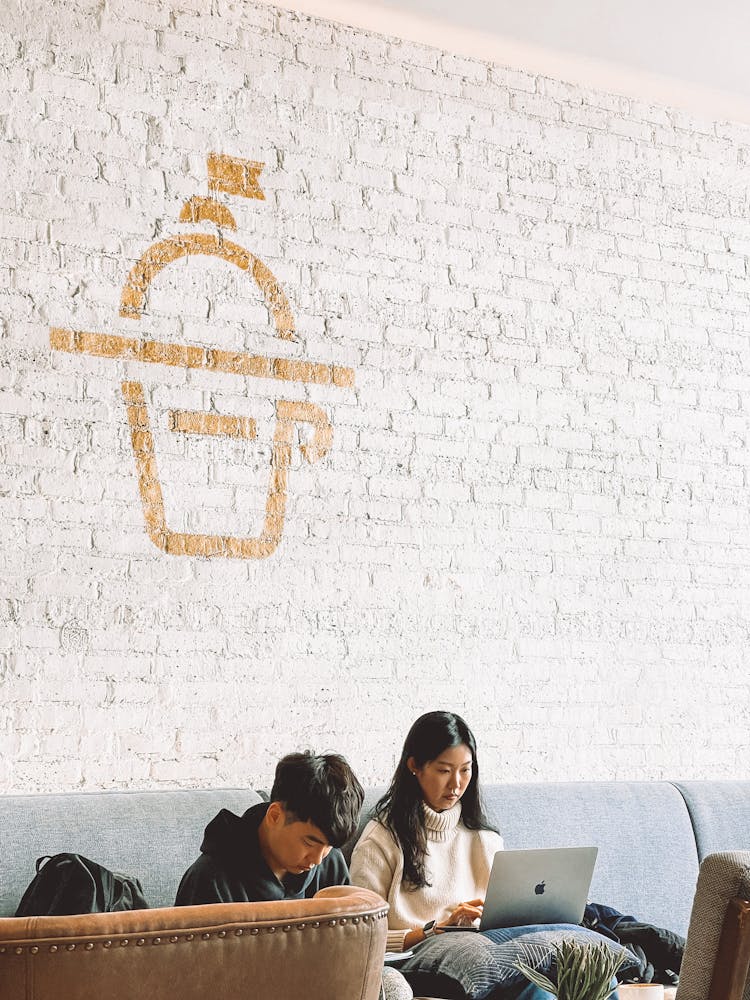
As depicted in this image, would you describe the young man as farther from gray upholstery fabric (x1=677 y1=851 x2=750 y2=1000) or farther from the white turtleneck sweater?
gray upholstery fabric (x1=677 y1=851 x2=750 y2=1000)

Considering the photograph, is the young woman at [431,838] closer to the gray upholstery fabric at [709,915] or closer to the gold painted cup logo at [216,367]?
the gold painted cup logo at [216,367]

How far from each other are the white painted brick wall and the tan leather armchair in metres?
1.94

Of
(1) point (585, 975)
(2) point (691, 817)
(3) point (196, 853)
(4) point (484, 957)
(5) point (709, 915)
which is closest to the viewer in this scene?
(5) point (709, 915)

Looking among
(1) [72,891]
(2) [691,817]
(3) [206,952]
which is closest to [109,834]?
(1) [72,891]

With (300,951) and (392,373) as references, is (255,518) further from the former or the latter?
(300,951)

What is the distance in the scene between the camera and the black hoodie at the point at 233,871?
2.17m

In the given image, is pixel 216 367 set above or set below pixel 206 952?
above

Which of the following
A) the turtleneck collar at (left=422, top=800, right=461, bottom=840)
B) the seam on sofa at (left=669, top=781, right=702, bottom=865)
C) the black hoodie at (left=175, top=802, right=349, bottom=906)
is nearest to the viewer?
the black hoodie at (left=175, top=802, right=349, bottom=906)

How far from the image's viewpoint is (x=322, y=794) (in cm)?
226

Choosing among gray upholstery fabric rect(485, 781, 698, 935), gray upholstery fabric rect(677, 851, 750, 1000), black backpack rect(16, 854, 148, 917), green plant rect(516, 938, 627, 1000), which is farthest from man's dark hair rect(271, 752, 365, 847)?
gray upholstery fabric rect(485, 781, 698, 935)

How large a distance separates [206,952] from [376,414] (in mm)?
2500

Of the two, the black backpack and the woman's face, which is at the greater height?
the woman's face

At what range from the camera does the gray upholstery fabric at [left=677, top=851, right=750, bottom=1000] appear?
1.49 m

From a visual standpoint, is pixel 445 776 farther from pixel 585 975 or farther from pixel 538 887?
pixel 585 975
